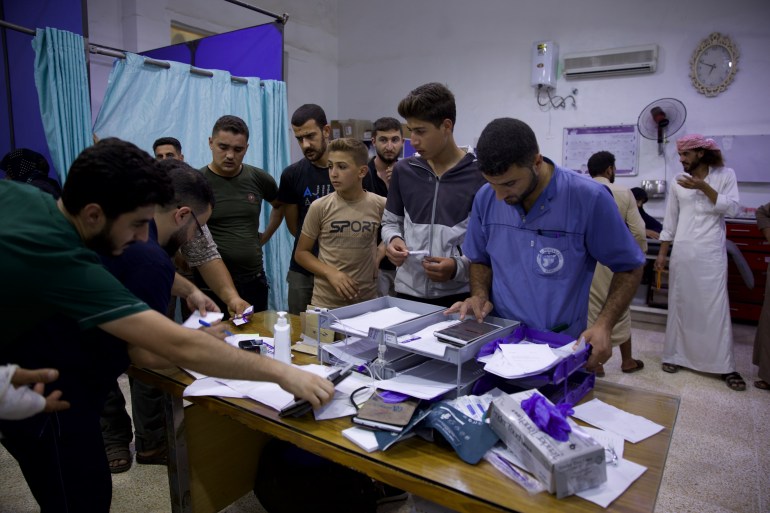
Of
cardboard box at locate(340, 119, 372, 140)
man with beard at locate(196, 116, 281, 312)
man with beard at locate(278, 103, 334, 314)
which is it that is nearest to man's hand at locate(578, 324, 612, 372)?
man with beard at locate(278, 103, 334, 314)

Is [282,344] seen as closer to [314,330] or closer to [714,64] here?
[314,330]

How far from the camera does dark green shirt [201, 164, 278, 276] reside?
8.34ft

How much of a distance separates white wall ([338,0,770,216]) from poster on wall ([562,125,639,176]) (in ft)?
0.25

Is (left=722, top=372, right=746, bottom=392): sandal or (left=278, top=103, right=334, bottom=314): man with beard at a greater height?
(left=278, top=103, right=334, bottom=314): man with beard

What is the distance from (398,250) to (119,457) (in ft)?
5.18

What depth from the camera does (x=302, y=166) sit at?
9.13 feet

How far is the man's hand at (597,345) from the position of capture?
1376mm

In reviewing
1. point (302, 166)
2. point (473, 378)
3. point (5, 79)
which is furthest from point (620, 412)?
point (5, 79)

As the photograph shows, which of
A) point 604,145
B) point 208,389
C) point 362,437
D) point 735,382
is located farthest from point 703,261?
point 208,389

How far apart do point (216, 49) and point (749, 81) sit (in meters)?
4.92

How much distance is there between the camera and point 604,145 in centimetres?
564

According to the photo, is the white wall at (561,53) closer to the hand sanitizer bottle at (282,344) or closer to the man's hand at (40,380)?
the hand sanitizer bottle at (282,344)

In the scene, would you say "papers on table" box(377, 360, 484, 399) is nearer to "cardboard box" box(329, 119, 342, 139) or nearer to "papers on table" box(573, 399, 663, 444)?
"papers on table" box(573, 399, 663, 444)

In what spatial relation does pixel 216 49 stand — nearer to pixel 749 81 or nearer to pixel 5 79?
pixel 5 79
